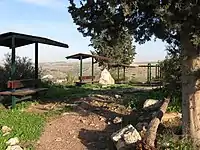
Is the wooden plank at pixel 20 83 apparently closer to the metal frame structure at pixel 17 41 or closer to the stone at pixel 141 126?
the metal frame structure at pixel 17 41

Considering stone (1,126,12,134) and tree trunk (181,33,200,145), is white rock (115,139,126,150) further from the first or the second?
stone (1,126,12,134)

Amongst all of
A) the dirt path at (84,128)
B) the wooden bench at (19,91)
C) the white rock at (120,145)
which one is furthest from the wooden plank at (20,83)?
the white rock at (120,145)

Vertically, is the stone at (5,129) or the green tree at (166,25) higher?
the green tree at (166,25)

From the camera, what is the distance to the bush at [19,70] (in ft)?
60.2

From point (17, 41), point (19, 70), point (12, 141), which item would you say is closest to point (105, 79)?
point (19, 70)

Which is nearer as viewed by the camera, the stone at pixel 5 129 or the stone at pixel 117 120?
the stone at pixel 5 129

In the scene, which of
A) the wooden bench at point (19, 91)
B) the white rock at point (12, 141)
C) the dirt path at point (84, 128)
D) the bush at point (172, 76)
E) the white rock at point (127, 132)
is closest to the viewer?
the white rock at point (127, 132)

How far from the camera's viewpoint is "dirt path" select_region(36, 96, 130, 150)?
9078 millimetres

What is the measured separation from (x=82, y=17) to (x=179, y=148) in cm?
364

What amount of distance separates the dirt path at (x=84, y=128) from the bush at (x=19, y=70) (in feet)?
21.3

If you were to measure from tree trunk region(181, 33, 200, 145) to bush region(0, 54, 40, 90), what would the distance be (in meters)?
11.4

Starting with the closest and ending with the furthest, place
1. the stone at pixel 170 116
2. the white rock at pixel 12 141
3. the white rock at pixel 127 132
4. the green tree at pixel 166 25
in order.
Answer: the green tree at pixel 166 25, the white rock at pixel 127 132, the white rock at pixel 12 141, the stone at pixel 170 116

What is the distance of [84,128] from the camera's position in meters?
10.3

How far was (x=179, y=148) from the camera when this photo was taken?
24.3ft
